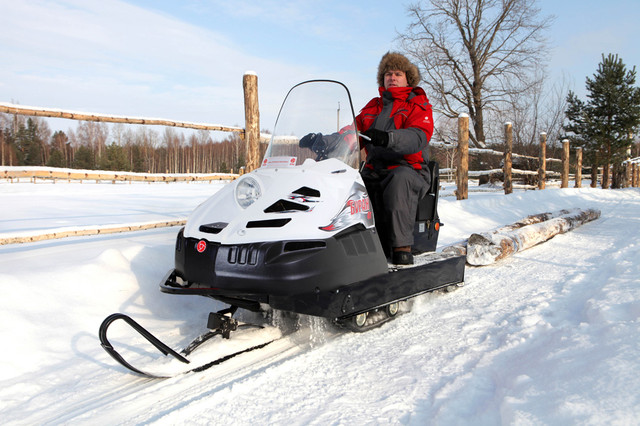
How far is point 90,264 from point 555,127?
2614cm

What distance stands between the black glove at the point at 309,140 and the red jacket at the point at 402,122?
1.56 feet

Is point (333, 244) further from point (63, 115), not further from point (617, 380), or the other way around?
point (63, 115)

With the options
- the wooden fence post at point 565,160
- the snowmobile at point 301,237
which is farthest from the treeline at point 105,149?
the snowmobile at point 301,237

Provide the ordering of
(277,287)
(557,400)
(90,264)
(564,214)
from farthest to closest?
1. (564,214)
2. (90,264)
3. (277,287)
4. (557,400)

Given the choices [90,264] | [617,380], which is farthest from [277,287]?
[90,264]

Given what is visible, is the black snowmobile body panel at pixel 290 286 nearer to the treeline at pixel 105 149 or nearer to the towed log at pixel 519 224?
the towed log at pixel 519 224

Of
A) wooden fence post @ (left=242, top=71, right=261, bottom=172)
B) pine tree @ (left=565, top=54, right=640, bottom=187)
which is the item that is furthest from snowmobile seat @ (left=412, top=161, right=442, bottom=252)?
pine tree @ (left=565, top=54, right=640, bottom=187)

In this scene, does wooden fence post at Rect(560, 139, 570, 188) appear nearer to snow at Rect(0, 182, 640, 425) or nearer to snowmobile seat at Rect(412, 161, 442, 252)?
snow at Rect(0, 182, 640, 425)

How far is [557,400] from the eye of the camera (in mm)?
1556

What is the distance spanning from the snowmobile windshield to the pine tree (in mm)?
22322

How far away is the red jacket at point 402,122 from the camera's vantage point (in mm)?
3133

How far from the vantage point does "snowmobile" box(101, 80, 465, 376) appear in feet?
7.33

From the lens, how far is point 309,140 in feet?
9.13

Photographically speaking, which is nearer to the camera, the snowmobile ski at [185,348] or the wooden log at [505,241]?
the snowmobile ski at [185,348]
